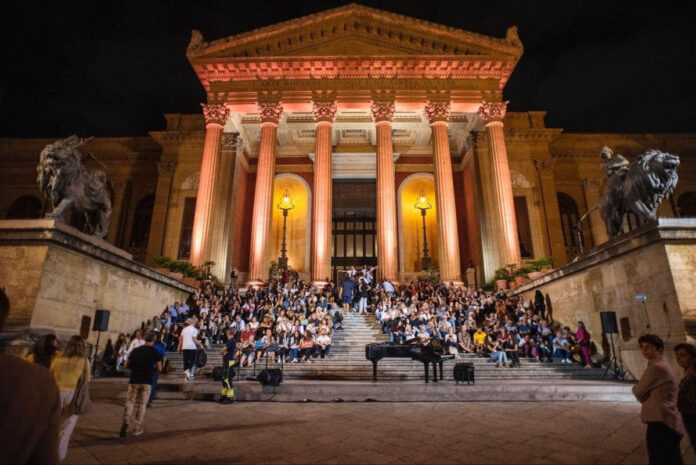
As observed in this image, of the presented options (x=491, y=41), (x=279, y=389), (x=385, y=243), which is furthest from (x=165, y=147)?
(x=279, y=389)

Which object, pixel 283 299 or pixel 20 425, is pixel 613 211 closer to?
pixel 283 299

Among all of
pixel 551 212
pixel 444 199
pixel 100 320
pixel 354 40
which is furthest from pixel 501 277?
pixel 100 320

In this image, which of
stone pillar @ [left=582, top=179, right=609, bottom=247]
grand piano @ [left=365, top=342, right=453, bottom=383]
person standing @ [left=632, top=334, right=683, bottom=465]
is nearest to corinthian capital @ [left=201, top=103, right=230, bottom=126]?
grand piano @ [left=365, top=342, right=453, bottom=383]

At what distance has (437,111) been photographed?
22203 mm

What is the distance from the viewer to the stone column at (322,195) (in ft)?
65.4

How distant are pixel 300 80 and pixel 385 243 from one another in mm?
10843

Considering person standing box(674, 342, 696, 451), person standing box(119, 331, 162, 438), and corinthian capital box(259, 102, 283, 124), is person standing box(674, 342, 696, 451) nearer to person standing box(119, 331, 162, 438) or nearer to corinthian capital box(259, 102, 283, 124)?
→ person standing box(119, 331, 162, 438)

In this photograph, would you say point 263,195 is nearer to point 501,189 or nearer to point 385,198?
Answer: point 385,198

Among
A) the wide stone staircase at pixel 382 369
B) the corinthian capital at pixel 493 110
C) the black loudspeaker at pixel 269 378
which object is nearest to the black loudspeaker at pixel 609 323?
the wide stone staircase at pixel 382 369

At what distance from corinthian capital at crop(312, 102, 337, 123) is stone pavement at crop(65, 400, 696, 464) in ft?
59.2

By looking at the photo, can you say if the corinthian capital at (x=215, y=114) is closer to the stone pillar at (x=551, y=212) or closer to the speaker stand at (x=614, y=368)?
the stone pillar at (x=551, y=212)

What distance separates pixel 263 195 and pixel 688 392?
19.5 meters

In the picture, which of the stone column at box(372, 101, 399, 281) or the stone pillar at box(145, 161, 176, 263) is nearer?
the stone column at box(372, 101, 399, 281)

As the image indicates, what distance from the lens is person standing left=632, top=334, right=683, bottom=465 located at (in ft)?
10.4
